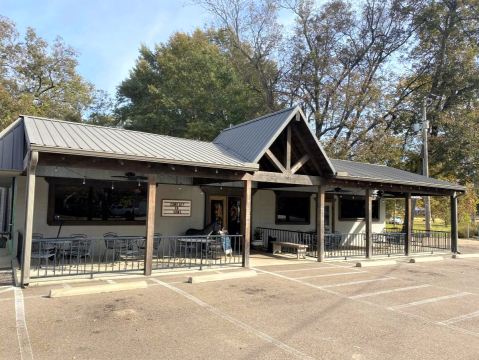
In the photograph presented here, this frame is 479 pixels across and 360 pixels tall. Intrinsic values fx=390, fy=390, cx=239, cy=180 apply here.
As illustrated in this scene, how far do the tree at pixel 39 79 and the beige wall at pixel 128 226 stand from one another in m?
16.7

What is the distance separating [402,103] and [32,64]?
29753mm

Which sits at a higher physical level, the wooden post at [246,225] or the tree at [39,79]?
the tree at [39,79]

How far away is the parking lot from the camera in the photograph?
16.6 feet

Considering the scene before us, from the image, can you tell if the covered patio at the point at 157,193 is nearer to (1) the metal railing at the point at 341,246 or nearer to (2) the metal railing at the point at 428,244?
(1) the metal railing at the point at 341,246

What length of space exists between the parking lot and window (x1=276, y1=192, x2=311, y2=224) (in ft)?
23.3

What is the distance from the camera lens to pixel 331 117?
96.5ft

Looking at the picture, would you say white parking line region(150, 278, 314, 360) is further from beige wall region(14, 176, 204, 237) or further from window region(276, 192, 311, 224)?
window region(276, 192, 311, 224)

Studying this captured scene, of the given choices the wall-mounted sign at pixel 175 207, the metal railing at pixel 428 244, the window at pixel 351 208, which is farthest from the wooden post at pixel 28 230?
the metal railing at pixel 428 244

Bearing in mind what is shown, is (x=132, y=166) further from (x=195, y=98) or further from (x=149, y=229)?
(x=195, y=98)

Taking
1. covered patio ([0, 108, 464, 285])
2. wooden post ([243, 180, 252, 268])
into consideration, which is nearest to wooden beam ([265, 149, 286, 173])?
covered patio ([0, 108, 464, 285])

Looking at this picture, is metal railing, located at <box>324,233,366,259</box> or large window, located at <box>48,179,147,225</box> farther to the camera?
metal railing, located at <box>324,233,366,259</box>

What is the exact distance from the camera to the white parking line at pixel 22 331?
15.5 feet

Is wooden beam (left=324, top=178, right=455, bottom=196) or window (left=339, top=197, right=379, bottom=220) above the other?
wooden beam (left=324, top=178, right=455, bottom=196)

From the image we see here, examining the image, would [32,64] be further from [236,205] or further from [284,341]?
[284,341]
